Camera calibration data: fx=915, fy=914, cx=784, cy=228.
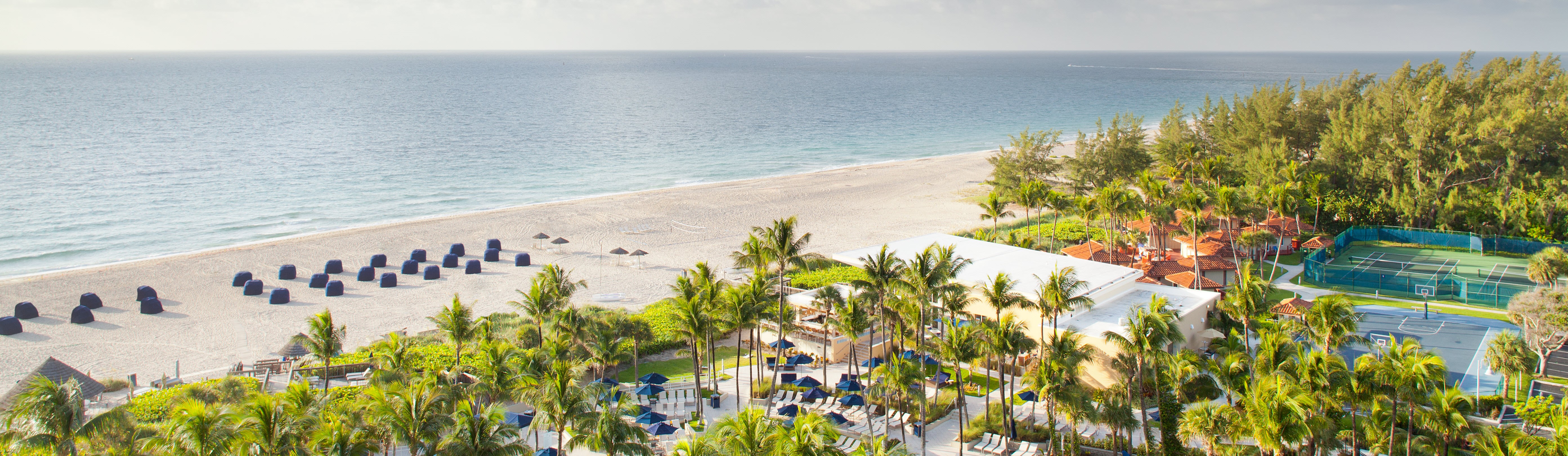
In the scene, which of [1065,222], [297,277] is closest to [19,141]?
[297,277]

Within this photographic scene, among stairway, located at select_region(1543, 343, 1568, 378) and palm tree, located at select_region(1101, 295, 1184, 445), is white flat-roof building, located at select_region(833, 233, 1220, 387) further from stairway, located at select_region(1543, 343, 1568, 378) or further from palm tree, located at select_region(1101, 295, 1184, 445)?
stairway, located at select_region(1543, 343, 1568, 378)

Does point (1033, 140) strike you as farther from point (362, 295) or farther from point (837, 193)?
point (362, 295)

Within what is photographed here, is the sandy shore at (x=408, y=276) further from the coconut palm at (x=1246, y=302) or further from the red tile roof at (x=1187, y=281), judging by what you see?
the coconut palm at (x=1246, y=302)

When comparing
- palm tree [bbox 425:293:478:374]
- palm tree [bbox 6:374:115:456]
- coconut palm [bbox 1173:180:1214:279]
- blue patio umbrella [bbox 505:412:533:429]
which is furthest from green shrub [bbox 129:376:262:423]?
coconut palm [bbox 1173:180:1214:279]

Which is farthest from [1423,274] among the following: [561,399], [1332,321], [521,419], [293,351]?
[293,351]

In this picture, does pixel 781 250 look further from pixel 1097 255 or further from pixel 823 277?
pixel 1097 255

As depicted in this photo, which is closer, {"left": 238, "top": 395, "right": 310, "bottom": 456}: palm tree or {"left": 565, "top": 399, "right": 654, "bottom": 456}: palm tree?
{"left": 238, "top": 395, "right": 310, "bottom": 456}: palm tree

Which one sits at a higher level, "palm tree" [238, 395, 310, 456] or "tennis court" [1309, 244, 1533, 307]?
"palm tree" [238, 395, 310, 456]
